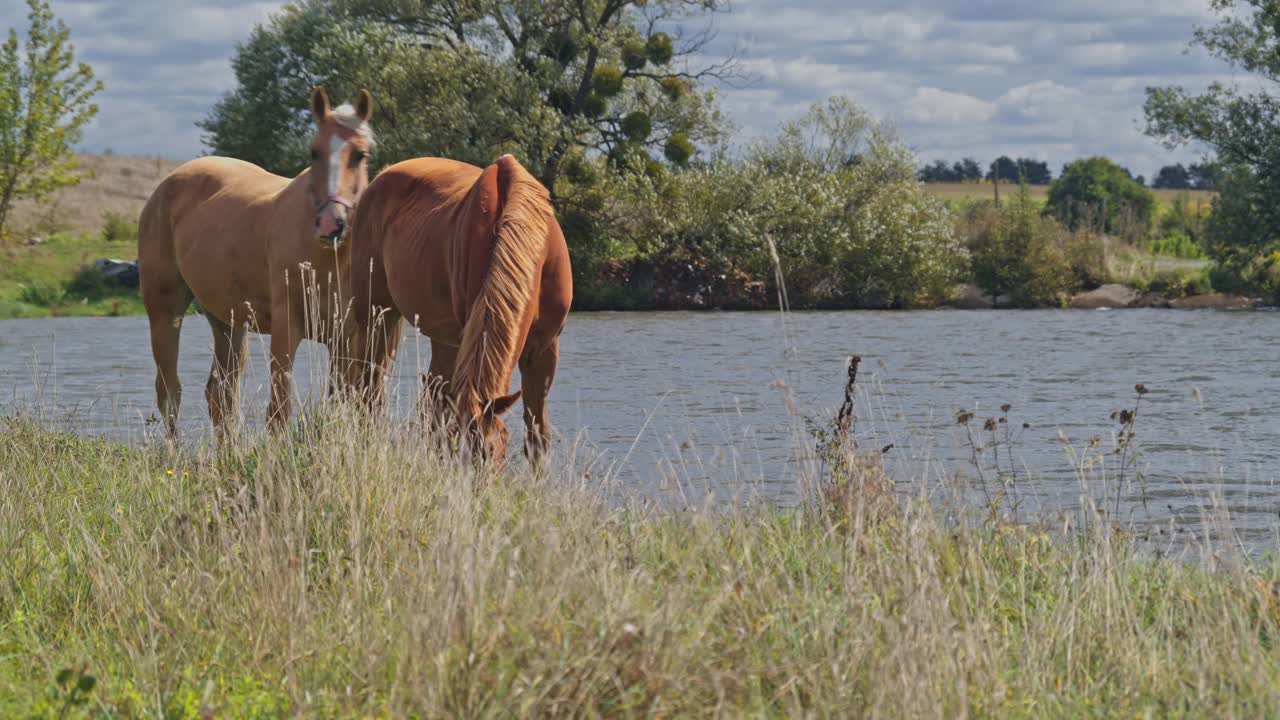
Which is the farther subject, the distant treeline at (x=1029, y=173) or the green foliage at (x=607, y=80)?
the distant treeline at (x=1029, y=173)

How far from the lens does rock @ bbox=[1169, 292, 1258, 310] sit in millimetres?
34250

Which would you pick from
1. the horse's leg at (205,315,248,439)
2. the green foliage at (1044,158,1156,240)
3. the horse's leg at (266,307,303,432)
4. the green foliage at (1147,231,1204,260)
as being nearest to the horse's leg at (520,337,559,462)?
the horse's leg at (266,307,303,432)

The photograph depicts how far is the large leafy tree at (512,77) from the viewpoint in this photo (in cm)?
3278

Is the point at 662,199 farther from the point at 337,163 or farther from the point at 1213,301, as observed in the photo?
the point at 337,163

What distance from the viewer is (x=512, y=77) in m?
33.4

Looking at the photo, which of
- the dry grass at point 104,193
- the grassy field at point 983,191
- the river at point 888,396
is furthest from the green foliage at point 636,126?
the grassy field at point 983,191

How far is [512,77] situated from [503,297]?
95.8 feet

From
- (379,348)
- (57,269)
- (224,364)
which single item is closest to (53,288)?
(57,269)

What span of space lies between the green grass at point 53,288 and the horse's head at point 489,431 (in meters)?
30.6

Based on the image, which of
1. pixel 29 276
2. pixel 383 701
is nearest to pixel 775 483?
pixel 383 701

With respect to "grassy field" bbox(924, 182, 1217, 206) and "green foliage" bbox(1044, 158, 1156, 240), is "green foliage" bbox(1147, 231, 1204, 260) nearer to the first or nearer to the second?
"green foliage" bbox(1044, 158, 1156, 240)

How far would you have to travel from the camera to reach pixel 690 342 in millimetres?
21812

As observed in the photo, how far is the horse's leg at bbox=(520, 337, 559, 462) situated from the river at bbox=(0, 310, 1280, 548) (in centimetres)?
36

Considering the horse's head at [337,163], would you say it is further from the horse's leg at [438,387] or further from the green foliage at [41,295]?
the green foliage at [41,295]
